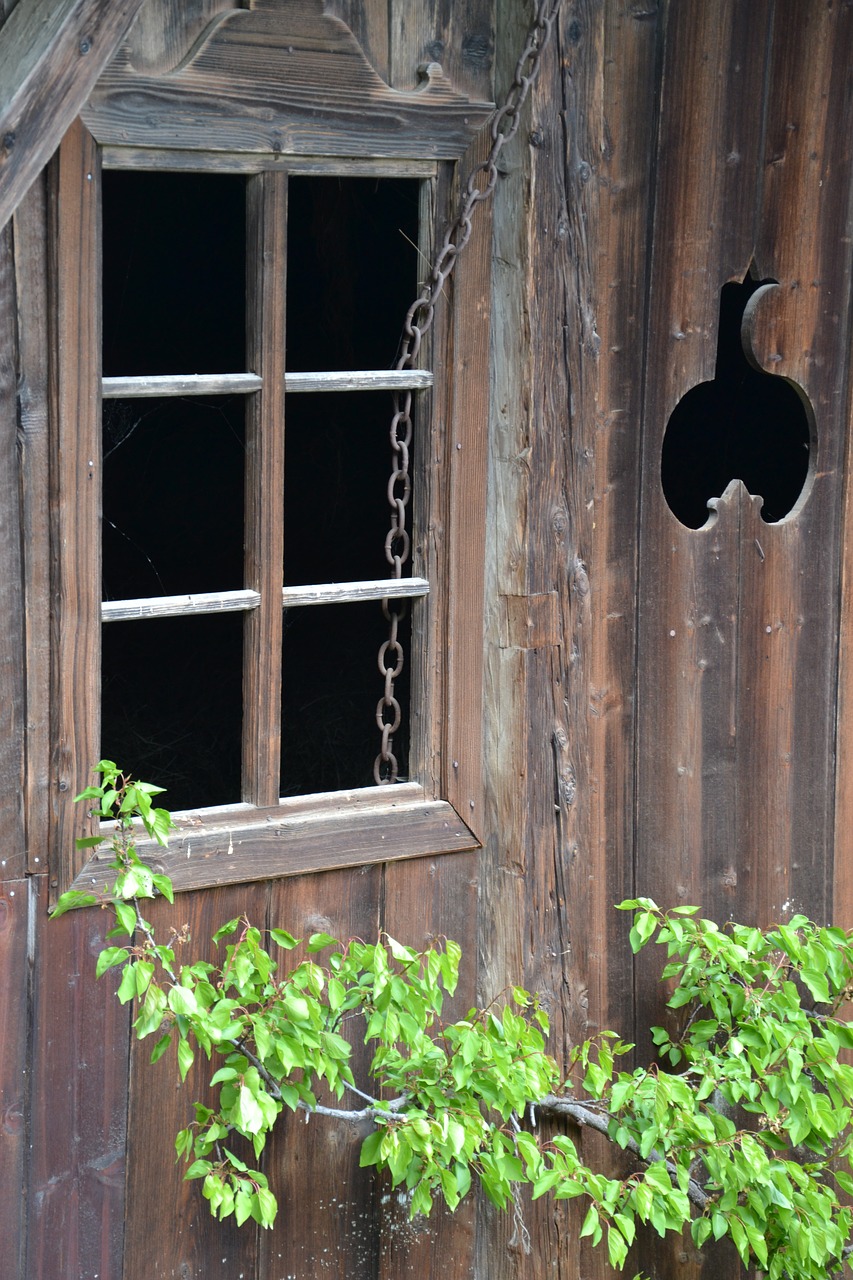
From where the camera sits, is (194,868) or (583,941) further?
(583,941)

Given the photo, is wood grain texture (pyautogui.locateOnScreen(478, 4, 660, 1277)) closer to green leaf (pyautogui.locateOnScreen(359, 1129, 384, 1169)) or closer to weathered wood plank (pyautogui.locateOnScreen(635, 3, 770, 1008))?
weathered wood plank (pyautogui.locateOnScreen(635, 3, 770, 1008))

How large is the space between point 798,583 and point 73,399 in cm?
146

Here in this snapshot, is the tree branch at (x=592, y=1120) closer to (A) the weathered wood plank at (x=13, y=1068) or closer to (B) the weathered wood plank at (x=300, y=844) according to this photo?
(B) the weathered wood plank at (x=300, y=844)

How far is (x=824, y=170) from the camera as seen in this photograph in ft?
8.77

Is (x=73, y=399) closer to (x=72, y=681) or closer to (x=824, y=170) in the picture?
(x=72, y=681)

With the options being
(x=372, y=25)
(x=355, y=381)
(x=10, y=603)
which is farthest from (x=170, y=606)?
(x=372, y=25)

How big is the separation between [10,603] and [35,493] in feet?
0.52

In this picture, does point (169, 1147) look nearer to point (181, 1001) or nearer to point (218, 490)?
point (181, 1001)

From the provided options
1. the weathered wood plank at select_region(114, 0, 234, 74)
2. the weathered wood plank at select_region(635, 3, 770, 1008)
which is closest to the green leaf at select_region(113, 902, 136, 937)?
the weathered wood plank at select_region(635, 3, 770, 1008)

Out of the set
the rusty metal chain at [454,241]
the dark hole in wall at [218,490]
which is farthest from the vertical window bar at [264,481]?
the dark hole in wall at [218,490]

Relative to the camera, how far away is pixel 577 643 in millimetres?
2525

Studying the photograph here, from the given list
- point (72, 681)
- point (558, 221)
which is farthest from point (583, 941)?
point (558, 221)

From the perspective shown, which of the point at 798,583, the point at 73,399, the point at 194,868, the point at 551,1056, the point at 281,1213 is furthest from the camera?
the point at 798,583

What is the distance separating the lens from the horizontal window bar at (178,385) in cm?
208
